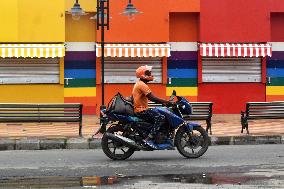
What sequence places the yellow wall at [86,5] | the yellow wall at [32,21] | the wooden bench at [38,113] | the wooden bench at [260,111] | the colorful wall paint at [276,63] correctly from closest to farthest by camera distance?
1. the wooden bench at [38,113]
2. the wooden bench at [260,111]
3. the yellow wall at [32,21]
4. the yellow wall at [86,5]
5. the colorful wall paint at [276,63]

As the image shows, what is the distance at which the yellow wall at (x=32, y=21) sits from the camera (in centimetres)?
2255

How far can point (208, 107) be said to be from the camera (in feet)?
54.5

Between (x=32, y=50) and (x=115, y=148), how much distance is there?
11002 mm

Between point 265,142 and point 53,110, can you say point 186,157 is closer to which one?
point 265,142

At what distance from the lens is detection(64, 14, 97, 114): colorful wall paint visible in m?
23.1

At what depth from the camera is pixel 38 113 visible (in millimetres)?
16344

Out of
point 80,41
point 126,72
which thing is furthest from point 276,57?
point 80,41

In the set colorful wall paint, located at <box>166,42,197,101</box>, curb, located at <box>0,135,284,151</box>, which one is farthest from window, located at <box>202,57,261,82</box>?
curb, located at <box>0,135,284,151</box>

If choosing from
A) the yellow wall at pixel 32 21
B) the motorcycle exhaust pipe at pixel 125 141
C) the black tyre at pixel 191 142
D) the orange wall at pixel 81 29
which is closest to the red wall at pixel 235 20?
the orange wall at pixel 81 29

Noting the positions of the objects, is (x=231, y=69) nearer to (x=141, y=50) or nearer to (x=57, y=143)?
(x=141, y=50)

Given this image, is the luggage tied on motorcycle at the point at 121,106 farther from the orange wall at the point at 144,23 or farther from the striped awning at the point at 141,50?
the orange wall at the point at 144,23

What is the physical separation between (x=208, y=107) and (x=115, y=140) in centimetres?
514

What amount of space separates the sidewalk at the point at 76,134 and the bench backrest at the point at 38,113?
0.40 m

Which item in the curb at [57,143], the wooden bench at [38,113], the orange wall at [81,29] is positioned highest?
the orange wall at [81,29]
